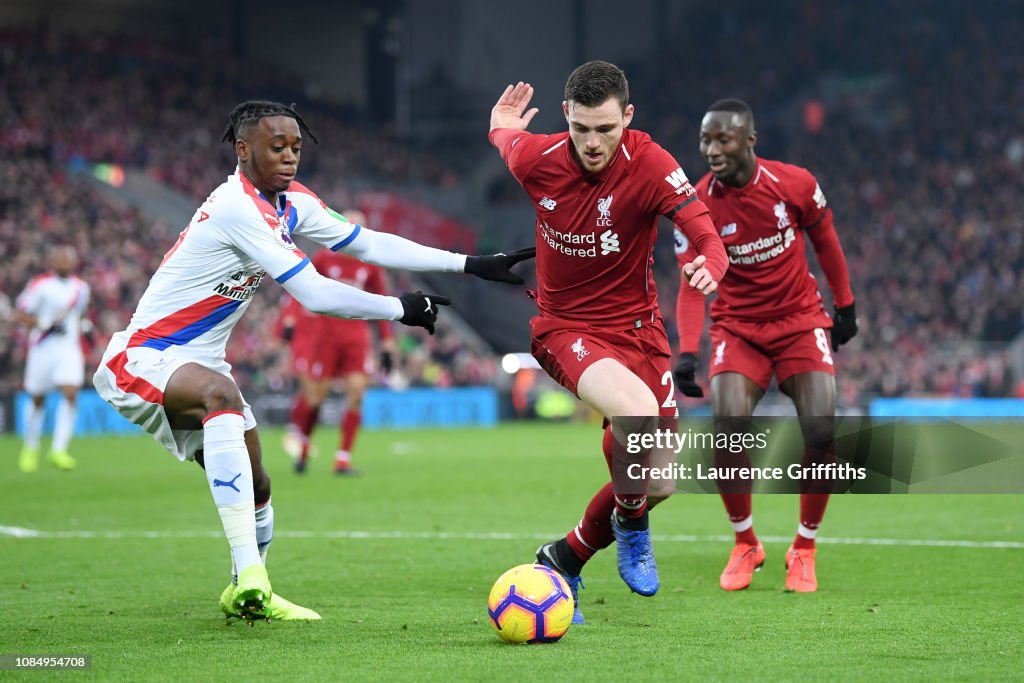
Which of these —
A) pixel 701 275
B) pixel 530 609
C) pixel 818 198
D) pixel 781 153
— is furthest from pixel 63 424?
pixel 781 153

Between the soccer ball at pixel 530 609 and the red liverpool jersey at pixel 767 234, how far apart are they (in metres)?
2.90

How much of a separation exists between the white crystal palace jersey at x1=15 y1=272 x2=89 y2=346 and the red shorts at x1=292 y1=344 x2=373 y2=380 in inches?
128

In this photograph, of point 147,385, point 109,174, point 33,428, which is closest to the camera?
point 147,385

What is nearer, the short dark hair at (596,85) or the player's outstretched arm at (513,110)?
the short dark hair at (596,85)

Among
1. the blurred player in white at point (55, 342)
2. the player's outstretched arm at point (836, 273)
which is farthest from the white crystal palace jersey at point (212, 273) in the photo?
the blurred player in white at point (55, 342)

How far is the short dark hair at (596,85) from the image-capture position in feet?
20.2

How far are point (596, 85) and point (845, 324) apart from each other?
299 centimetres

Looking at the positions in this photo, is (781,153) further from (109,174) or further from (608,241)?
(608,241)

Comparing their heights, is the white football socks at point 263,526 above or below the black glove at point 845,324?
below

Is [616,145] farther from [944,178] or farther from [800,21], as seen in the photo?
[800,21]

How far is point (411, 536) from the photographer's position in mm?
9758

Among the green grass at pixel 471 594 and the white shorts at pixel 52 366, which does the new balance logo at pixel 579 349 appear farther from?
the white shorts at pixel 52 366

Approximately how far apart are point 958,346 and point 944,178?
7.80 metres

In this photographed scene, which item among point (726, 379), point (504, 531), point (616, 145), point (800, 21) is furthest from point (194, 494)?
point (800, 21)
